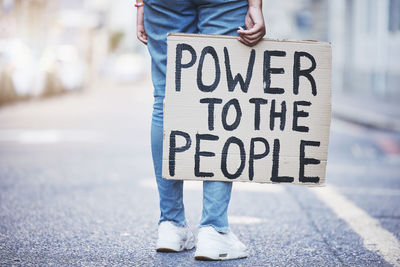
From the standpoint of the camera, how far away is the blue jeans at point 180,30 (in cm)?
234

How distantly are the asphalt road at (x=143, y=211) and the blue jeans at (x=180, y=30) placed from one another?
219 millimetres

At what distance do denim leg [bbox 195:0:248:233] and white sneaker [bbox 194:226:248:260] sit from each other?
0.10ft

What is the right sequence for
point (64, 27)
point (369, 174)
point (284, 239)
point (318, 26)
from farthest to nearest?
point (318, 26) → point (64, 27) → point (369, 174) → point (284, 239)

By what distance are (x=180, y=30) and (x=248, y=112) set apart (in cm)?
44

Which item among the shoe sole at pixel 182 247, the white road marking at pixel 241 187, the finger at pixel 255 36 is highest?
the finger at pixel 255 36

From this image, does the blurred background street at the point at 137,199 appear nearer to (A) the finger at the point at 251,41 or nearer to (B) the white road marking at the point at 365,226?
(B) the white road marking at the point at 365,226

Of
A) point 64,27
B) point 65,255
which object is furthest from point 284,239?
point 64,27

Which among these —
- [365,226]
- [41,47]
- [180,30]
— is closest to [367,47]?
[41,47]

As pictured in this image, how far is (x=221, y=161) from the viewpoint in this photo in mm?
2365

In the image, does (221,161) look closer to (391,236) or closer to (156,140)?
(156,140)

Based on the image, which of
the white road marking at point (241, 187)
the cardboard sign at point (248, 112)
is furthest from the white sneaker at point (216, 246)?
the white road marking at point (241, 187)

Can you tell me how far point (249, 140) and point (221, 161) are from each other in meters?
0.14

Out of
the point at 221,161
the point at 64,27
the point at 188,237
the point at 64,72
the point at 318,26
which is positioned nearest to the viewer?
the point at 221,161

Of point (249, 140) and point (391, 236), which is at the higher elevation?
point (249, 140)
